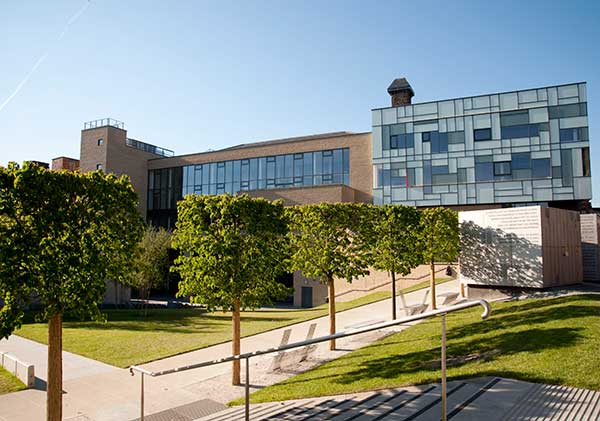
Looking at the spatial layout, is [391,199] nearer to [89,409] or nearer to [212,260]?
[212,260]

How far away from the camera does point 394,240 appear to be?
65.6 feet

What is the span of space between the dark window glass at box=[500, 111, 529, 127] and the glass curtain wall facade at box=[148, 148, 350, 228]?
1344cm

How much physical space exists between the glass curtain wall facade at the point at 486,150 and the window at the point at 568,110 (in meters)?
0.03

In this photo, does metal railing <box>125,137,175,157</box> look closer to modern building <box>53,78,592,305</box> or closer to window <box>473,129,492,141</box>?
modern building <box>53,78,592,305</box>

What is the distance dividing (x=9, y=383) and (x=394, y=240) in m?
14.9

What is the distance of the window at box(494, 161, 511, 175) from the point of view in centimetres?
3594

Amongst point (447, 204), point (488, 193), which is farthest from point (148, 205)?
point (488, 193)

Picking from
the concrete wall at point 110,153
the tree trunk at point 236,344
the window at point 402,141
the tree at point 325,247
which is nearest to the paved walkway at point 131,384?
the tree trunk at point 236,344

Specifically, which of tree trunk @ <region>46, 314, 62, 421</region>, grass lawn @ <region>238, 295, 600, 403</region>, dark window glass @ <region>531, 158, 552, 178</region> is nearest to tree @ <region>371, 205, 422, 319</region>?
grass lawn @ <region>238, 295, 600, 403</region>

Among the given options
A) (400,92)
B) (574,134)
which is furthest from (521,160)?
(400,92)

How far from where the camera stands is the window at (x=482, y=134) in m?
36.7

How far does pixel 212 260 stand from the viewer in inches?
474

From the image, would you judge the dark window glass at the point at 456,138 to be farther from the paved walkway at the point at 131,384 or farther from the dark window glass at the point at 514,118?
the paved walkway at the point at 131,384

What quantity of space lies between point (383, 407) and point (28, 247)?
21.6ft
